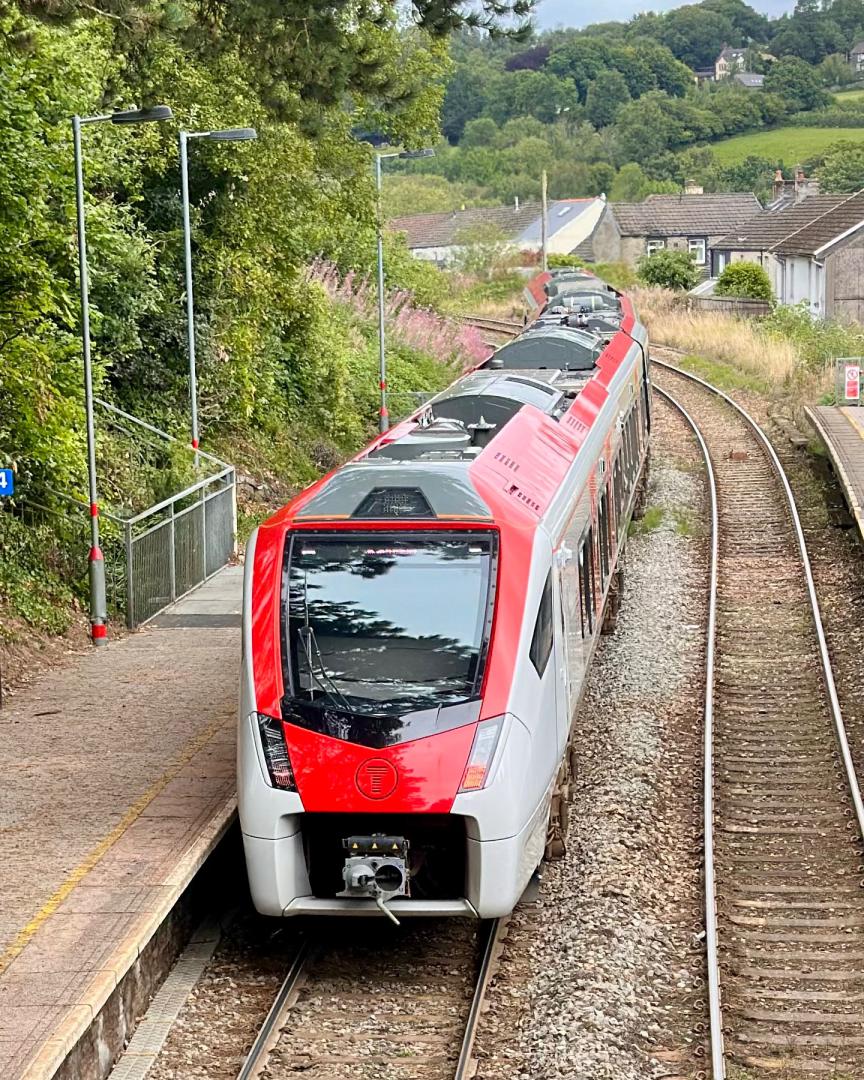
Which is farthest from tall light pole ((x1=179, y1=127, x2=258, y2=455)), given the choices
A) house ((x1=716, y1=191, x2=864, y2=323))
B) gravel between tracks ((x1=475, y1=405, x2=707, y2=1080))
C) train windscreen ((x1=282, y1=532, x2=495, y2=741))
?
house ((x1=716, y1=191, x2=864, y2=323))

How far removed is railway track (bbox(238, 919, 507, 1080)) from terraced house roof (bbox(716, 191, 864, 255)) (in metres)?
49.8

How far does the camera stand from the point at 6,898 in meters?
10.2

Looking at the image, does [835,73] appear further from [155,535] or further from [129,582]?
[129,582]

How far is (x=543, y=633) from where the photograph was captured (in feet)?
35.0

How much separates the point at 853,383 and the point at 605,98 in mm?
130833

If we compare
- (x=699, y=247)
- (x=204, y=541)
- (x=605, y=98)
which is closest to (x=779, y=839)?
(x=204, y=541)

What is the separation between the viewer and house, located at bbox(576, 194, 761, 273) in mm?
88188

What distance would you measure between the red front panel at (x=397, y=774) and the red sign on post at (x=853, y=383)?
85.5 ft

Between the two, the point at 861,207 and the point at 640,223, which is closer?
the point at 861,207

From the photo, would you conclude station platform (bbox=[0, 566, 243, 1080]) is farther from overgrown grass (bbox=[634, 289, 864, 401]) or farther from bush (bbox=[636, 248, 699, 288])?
bush (bbox=[636, 248, 699, 288])

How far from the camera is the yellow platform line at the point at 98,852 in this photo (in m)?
9.44

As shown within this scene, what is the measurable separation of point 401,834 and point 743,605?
36.9 ft

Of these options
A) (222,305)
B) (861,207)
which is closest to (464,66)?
(861,207)

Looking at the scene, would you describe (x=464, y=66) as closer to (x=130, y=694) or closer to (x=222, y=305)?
(x=222, y=305)
